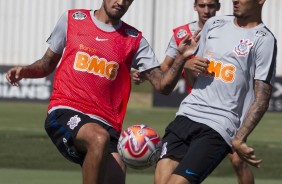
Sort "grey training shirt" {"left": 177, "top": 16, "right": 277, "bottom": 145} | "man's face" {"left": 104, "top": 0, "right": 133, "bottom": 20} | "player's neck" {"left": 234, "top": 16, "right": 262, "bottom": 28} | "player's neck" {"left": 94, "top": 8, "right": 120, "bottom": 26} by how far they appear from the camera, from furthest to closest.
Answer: "player's neck" {"left": 94, "top": 8, "right": 120, "bottom": 26} < "man's face" {"left": 104, "top": 0, "right": 133, "bottom": 20} < "player's neck" {"left": 234, "top": 16, "right": 262, "bottom": 28} < "grey training shirt" {"left": 177, "top": 16, "right": 277, "bottom": 145}

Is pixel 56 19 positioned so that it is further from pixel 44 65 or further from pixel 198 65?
pixel 198 65

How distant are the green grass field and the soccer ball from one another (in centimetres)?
356

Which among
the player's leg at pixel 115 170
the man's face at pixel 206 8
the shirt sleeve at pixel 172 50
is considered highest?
the man's face at pixel 206 8

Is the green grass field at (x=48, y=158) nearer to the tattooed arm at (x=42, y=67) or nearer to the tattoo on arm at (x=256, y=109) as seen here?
the tattooed arm at (x=42, y=67)

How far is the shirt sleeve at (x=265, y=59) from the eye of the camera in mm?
8477

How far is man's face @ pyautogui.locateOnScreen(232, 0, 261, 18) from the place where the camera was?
862 centimetres

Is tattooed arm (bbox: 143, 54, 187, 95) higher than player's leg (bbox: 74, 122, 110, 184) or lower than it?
higher

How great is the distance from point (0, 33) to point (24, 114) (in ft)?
18.4

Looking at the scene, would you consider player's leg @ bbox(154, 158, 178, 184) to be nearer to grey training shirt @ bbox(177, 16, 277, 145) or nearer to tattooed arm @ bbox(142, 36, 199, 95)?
grey training shirt @ bbox(177, 16, 277, 145)

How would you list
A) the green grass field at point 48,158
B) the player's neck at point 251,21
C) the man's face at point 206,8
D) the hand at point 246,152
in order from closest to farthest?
the hand at point 246,152
the player's neck at point 251,21
the man's face at point 206,8
the green grass field at point 48,158

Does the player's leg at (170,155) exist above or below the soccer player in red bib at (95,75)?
below

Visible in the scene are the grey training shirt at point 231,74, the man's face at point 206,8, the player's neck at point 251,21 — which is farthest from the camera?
the man's face at point 206,8

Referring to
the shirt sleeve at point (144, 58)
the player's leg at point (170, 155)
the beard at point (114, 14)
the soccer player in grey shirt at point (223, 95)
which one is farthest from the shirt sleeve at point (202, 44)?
the beard at point (114, 14)

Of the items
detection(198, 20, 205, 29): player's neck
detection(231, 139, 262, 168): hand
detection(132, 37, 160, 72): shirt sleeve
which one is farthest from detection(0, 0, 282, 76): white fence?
detection(231, 139, 262, 168): hand
